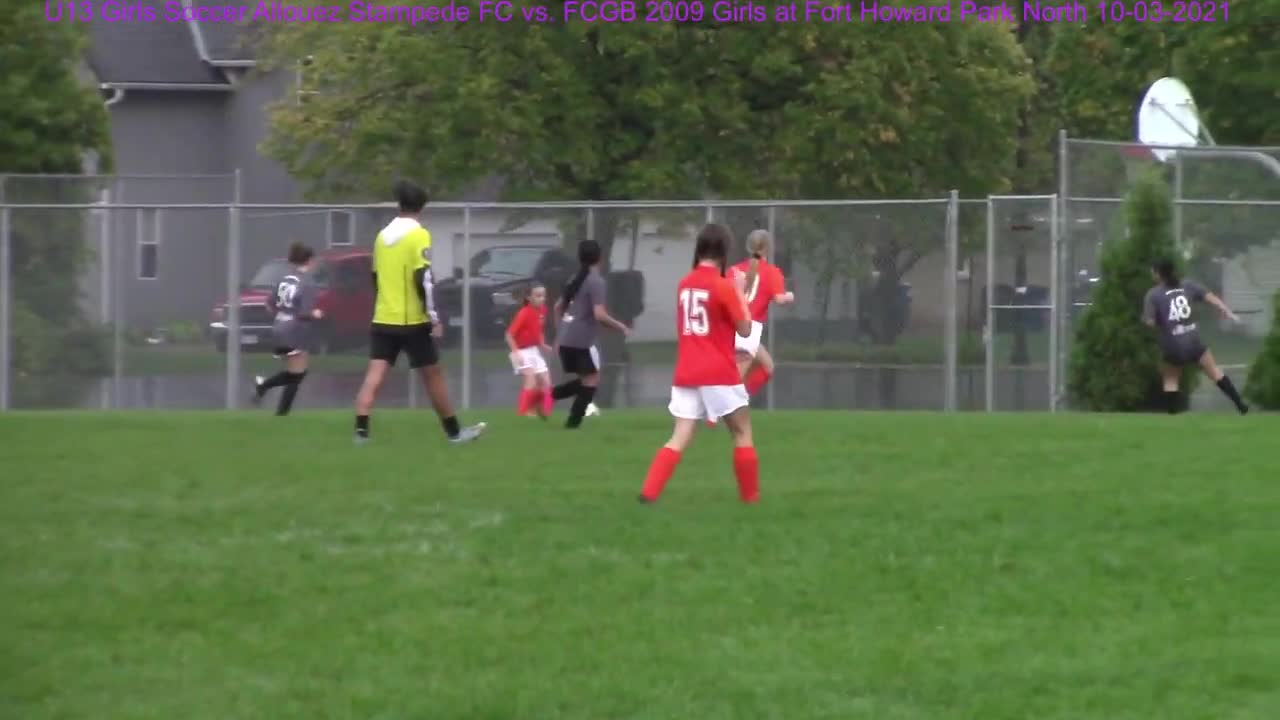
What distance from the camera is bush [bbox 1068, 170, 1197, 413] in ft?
64.8

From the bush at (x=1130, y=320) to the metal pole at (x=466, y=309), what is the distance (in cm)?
684

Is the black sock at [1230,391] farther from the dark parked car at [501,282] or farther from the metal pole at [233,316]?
the metal pole at [233,316]

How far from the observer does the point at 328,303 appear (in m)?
23.6

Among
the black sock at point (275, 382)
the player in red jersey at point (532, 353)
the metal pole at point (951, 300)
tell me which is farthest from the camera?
the metal pole at point (951, 300)

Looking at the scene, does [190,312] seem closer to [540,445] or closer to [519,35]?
[519,35]

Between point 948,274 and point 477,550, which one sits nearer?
point 477,550

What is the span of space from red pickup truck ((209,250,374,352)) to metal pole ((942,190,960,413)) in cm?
630

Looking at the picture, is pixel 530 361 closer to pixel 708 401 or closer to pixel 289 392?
pixel 289 392

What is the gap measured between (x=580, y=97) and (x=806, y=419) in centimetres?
1169

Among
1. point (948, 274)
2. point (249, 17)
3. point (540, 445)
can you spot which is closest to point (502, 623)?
point (540, 445)

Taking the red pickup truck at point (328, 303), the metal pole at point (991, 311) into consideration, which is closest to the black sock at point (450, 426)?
the red pickup truck at point (328, 303)

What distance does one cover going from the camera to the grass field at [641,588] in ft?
22.1

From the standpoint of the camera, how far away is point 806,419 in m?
17.2

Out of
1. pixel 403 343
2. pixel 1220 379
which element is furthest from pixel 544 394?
pixel 1220 379
